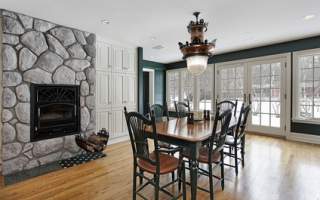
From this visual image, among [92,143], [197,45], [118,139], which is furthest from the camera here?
[118,139]

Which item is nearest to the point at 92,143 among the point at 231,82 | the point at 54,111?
the point at 54,111

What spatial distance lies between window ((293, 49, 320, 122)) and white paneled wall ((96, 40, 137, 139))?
4004mm

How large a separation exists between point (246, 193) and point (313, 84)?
11.7 feet

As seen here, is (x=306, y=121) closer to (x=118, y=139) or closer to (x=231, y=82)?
(x=231, y=82)

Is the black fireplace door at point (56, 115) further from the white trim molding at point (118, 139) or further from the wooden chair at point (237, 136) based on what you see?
the wooden chair at point (237, 136)

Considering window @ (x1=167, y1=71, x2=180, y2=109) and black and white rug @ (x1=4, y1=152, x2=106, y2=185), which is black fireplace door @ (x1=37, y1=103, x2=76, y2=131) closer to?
black and white rug @ (x1=4, y1=152, x2=106, y2=185)

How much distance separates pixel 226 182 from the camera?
252 cm

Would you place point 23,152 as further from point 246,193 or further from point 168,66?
point 168,66

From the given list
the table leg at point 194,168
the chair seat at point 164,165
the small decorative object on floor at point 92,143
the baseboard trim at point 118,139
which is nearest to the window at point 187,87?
the baseboard trim at point 118,139

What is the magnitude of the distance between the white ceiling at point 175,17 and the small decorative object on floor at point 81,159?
2.44 m

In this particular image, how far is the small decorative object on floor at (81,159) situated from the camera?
10.3ft

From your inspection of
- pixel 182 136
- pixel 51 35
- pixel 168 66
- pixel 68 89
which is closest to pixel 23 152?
pixel 68 89

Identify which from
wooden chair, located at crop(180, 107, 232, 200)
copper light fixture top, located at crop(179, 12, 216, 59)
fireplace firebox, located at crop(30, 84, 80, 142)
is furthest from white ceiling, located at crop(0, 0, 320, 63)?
wooden chair, located at crop(180, 107, 232, 200)

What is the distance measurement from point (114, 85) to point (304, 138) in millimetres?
4684
